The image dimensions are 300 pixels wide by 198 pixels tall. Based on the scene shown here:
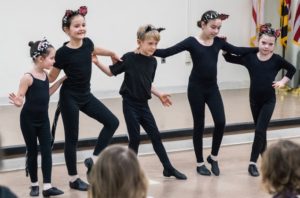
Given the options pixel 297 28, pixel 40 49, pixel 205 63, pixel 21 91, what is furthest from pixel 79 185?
pixel 297 28

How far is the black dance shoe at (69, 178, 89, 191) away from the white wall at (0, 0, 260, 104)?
13.9 feet

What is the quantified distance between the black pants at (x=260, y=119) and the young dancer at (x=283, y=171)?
273 cm

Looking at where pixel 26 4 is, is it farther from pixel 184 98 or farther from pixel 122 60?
pixel 122 60

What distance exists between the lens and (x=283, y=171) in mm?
2350

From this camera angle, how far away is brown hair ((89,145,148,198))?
2.14m

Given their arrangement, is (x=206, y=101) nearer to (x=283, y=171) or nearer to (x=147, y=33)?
(x=147, y=33)

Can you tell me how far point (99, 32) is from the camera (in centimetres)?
927

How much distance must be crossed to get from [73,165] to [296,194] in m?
2.67

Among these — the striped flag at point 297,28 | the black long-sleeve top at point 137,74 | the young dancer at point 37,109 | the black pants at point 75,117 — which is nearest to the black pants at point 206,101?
the black long-sleeve top at point 137,74

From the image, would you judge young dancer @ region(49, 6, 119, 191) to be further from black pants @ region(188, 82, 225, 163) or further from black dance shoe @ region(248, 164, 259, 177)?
black dance shoe @ region(248, 164, 259, 177)

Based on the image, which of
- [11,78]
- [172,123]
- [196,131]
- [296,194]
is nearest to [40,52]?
[196,131]

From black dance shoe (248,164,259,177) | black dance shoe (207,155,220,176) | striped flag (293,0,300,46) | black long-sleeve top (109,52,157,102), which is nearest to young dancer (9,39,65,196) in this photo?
black long-sleeve top (109,52,157,102)

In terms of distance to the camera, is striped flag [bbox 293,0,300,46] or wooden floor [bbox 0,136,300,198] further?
striped flag [bbox 293,0,300,46]

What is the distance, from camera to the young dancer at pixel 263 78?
16.7 feet
